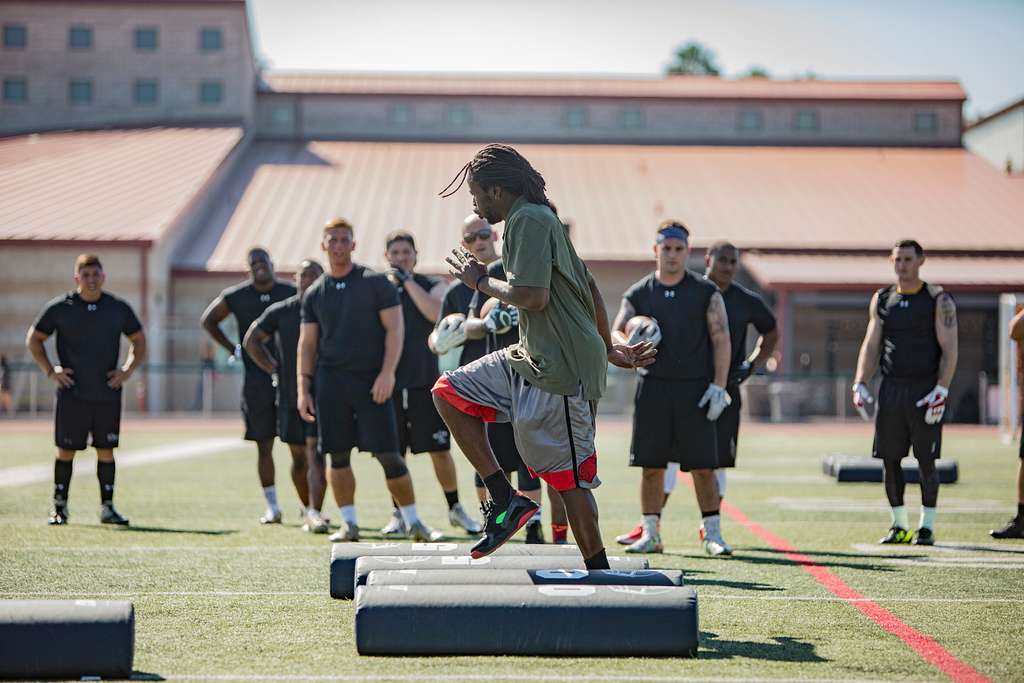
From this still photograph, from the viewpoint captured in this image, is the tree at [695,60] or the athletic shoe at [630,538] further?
the tree at [695,60]

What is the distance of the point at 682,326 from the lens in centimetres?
893

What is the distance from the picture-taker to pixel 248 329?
438 inches

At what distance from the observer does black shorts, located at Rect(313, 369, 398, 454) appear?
30.2 ft

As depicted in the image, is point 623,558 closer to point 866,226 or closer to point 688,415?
point 688,415

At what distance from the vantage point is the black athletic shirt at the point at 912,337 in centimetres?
967

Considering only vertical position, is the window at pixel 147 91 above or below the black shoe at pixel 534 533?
above

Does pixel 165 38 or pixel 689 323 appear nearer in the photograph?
pixel 689 323

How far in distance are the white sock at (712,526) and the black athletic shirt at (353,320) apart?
248cm

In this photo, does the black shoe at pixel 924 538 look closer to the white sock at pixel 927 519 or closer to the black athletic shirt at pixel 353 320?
the white sock at pixel 927 519

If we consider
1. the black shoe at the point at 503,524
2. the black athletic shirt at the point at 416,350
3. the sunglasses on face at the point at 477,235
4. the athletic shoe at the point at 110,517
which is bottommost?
the athletic shoe at the point at 110,517

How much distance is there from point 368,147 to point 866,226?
16.4 m

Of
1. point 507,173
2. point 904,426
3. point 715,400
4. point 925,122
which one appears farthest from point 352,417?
point 925,122

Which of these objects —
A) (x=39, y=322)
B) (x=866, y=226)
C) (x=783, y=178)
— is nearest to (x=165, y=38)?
(x=783, y=178)

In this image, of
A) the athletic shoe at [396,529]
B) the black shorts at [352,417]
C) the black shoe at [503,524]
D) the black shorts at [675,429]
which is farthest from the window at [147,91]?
the black shoe at [503,524]
